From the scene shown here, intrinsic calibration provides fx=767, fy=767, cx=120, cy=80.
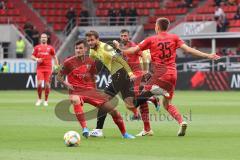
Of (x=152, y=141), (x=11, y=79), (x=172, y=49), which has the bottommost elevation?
(x=11, y=79)

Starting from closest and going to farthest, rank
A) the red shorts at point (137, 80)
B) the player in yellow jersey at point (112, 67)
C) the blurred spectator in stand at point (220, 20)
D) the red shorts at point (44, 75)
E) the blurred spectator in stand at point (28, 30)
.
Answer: the player in yellow jersey at point (112, 67)
the red shorts at point (137, 80)
the red shorts at point (44, 75)
the blurred spectator in stand at point (220, 20)
the blurred spectator in stand at point (28, 30)

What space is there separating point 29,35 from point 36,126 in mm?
31180

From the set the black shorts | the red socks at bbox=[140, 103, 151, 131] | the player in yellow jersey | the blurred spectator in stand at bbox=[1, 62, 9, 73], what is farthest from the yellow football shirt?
the blurred spectator in stand at bbox=[1, 62, 9, 73]

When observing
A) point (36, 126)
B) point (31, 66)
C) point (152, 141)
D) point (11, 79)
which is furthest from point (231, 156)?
point (31, 66)

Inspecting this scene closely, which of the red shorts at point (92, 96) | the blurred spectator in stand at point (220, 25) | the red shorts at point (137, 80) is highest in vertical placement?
the red shorts at point (92, 96)

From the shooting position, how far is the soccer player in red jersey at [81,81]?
15.2 m

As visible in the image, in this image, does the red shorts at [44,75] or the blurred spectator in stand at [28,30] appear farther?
the blurred spectator in stand at [28,30]

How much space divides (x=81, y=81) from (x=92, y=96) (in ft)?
1.46

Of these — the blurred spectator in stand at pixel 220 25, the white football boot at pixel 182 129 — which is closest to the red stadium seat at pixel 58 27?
the blurred spectator in stand at pixel 220 25

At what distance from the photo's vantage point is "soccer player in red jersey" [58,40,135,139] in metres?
15.2

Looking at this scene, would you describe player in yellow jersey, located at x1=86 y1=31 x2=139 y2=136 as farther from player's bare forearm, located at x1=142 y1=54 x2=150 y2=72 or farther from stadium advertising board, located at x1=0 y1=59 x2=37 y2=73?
stadium advertising board, located at x1=0 y1=59 x2=37 y2=73

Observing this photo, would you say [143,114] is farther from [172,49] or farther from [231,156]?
[231,156]

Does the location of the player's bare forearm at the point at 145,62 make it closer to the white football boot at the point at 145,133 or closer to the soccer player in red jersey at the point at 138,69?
the soccer player in red jersey at the point at 138,69

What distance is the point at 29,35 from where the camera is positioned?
159ft
